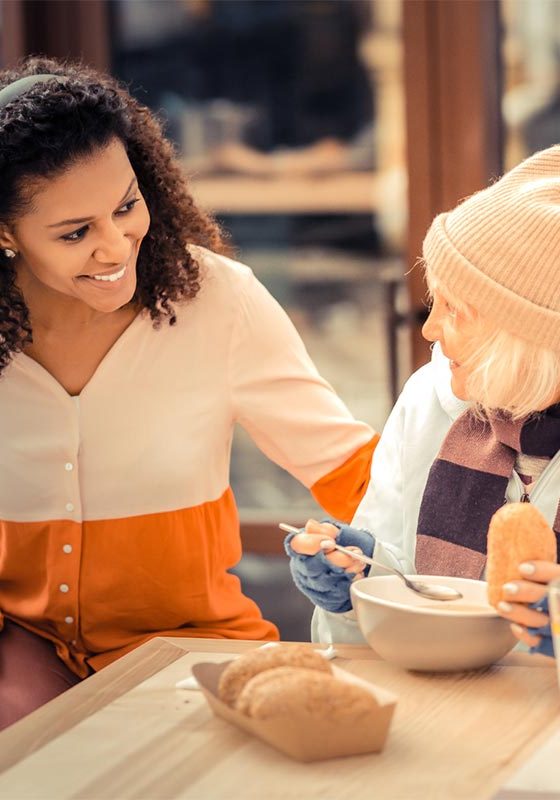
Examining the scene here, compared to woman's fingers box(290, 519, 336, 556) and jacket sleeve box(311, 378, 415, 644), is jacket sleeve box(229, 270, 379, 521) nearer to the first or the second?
jacket sleeve box(311, 378, 415, 644)

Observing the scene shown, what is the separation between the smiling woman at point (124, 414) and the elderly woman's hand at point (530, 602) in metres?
0.71

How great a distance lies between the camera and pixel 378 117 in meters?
3.04

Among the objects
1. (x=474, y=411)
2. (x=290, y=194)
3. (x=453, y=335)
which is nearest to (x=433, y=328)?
(x=453, y=335)

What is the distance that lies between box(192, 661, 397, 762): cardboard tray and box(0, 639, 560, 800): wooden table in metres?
0.01

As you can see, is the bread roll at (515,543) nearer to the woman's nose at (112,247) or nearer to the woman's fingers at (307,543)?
the woman's fingers at (307,543)

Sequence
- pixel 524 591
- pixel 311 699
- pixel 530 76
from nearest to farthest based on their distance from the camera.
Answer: pixel 311 699
pixel 524 591
pixel 530 76

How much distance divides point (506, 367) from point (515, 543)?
14.4 inches

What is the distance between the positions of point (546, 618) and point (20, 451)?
96 centimetres

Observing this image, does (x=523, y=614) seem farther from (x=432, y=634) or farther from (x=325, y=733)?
(x=325, y=733)

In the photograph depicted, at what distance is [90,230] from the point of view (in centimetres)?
177

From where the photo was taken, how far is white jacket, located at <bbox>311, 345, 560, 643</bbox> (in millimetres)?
1663

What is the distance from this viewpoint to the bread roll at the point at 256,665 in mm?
1124

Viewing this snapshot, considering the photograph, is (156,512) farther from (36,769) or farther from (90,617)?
(36,769)

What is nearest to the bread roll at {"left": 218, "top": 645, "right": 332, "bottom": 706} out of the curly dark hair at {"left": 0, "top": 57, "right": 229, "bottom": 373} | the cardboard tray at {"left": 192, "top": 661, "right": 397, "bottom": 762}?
the cardboard tray at {"left": 192, "top": 661, "right": 397, "bottom": 762}
